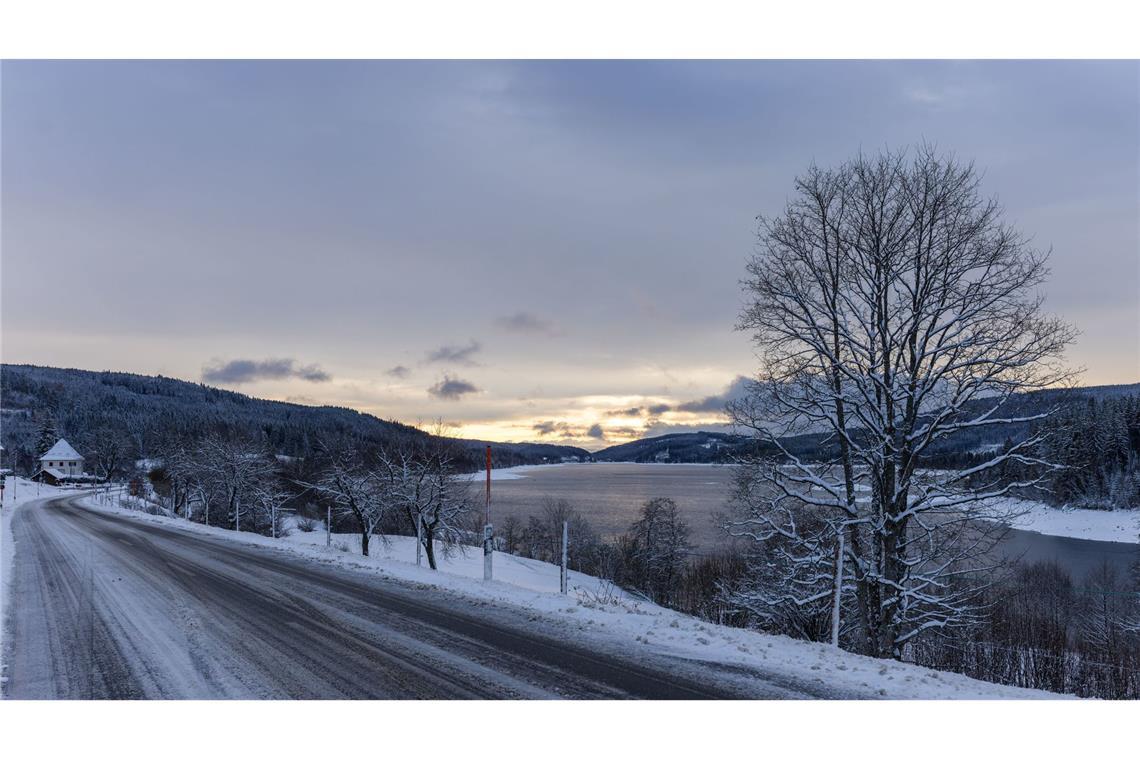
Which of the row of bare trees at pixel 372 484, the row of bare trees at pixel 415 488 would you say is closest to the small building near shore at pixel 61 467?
the row of bare trees at pixel 372 484

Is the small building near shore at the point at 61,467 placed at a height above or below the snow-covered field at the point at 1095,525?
above

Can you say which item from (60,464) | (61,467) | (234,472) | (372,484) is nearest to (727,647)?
(372,484)

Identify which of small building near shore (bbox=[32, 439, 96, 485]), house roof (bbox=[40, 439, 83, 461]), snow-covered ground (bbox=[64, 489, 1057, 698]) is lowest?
small building near shore (bbox=[32, 439, 96, 485])

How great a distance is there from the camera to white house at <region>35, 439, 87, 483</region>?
350 feet

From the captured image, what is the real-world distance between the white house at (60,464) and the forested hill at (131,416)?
616 centimetres

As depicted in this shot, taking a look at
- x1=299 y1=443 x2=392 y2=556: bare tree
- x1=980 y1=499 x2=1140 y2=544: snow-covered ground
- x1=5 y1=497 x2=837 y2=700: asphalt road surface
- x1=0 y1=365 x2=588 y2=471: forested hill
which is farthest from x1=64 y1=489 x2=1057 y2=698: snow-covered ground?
x1=0 y1=365 x2=588 y2=471: forested hill

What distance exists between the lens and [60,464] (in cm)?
10988

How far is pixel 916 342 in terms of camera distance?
13.3 metres

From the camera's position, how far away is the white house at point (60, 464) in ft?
350

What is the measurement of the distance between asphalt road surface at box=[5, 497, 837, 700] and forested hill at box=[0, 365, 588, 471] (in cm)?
10233

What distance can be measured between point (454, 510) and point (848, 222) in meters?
18.9

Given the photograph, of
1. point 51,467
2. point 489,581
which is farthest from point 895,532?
point 51,467

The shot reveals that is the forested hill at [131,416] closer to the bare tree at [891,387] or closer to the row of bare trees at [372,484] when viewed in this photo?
the row of bare trees at [372,484]

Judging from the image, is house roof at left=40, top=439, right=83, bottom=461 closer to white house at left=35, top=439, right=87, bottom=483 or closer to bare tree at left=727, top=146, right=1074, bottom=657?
white house at left=35, top=439, right=87, bottom=483
